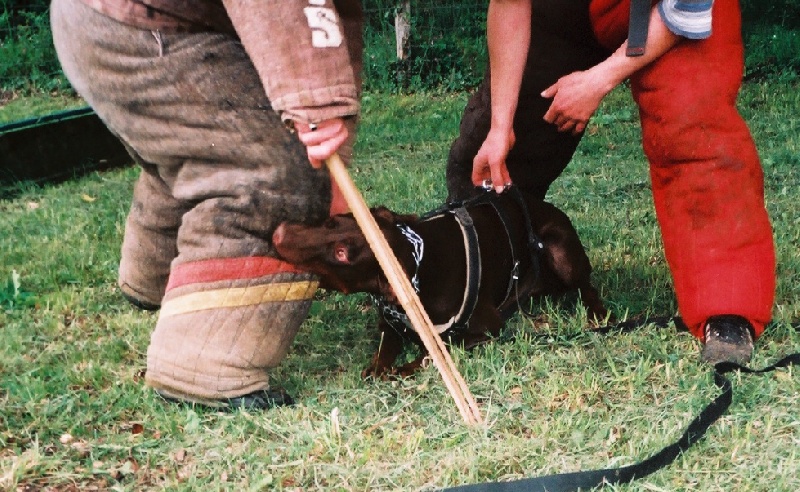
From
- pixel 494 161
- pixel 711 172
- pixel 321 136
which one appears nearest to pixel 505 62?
pixel 494 161

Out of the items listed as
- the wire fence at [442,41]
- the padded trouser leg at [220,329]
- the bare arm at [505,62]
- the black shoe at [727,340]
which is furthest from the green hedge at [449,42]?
the padded trouser leg at [220,329]

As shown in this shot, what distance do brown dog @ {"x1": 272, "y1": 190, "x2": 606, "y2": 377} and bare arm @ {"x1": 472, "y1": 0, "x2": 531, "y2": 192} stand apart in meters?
0.25

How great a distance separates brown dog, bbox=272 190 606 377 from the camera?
103 inches

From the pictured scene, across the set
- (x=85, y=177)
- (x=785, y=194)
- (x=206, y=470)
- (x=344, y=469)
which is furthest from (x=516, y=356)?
(x=85, y=177)

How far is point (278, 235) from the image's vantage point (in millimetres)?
2379

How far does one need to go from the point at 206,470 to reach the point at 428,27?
7.00 meters

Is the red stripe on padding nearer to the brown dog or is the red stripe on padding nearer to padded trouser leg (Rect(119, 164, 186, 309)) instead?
the brown dog

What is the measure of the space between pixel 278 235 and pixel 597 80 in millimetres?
1029

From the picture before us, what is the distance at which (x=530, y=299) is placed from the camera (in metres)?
3.25

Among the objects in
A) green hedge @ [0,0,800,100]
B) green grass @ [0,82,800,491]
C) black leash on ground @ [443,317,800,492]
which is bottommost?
green hedge @ [0,0,800,100]

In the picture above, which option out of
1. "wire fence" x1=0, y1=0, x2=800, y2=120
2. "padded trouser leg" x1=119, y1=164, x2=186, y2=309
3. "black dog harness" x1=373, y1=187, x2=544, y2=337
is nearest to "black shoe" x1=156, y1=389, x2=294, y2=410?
"black dog harness" x1=373, y1=187, x2=544, y2=337

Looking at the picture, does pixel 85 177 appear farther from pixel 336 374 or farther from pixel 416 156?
pixel 336 374

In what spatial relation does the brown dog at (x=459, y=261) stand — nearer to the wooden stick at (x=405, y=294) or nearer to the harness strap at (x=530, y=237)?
the harness strap at (x=530, y=237)

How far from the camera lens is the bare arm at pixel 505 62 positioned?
111 inches
